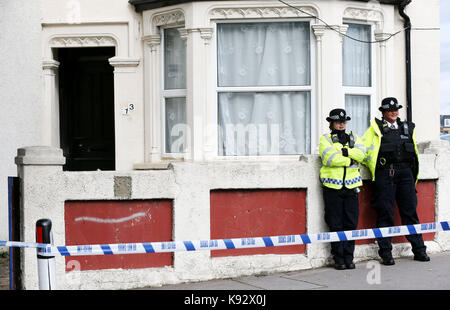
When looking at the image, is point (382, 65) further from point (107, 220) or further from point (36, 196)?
A: point (36, 196)

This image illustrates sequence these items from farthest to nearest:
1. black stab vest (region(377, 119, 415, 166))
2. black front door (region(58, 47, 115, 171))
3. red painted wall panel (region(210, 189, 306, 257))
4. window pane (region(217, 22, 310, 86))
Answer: black front door (region(58, 47, 115, 171))
window pane (region(217, 22, 310, 86))
black stab vest (region(377, 119, 415, 166))
red painted wall panel (region(210, 189, 306, 257))

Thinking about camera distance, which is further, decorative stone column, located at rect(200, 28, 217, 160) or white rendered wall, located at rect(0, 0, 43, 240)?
A: white rendered wall, located at rect(0, 0, 43, 240)

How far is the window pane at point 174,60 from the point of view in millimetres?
10172

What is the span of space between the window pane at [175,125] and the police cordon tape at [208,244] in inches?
140

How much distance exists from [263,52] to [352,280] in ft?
13.0

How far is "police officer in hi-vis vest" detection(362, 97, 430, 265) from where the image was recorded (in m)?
7.70

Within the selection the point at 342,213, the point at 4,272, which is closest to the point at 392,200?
the point at 342,213

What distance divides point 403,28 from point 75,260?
20.7 feet

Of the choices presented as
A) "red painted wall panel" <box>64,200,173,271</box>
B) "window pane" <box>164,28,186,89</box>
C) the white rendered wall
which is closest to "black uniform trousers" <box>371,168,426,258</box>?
"red painted wall panel" <box>64,200,173,271</box>

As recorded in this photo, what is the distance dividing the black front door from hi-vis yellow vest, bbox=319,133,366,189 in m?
5.13

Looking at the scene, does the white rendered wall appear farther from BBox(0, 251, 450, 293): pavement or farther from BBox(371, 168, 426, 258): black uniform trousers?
BBox(371, 168, 426, 258): black uniform trousers

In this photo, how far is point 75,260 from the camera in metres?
7.14
